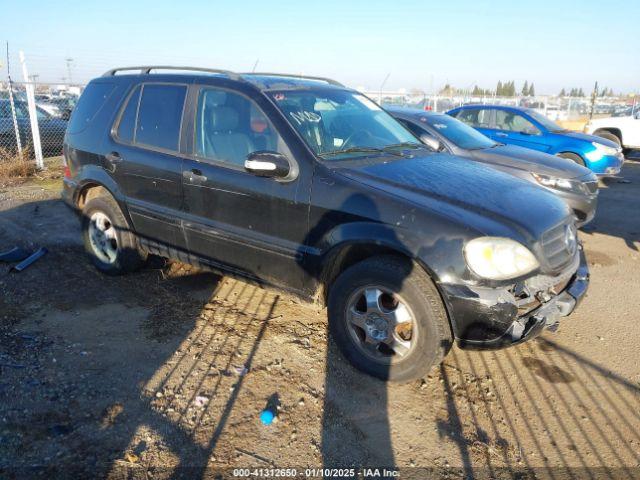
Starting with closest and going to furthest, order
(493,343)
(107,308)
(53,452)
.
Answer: (53,452) → (493,343) → (107,308)

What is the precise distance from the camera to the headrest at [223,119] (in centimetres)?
383

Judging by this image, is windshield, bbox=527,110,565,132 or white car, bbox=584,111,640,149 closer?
windshield, bbox=527,110,565,132

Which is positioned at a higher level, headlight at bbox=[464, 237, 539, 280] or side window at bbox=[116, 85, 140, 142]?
side window at bbox=[116, 85, 140, 142]

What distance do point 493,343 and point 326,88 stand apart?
2.60m

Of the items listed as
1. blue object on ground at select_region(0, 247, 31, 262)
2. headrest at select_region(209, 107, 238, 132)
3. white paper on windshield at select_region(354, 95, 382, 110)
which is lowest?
blue object on ground at select_region(0, 247, 31, 262)

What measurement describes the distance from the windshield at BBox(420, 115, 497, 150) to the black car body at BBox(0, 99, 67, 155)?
9.05 m

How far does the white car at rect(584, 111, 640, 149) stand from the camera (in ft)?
45.8

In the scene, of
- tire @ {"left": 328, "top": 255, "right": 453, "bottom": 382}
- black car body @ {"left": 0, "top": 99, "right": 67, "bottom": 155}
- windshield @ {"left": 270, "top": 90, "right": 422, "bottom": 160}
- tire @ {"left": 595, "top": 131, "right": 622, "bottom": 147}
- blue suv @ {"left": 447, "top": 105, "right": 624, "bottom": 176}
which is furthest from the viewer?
tire @ {"left": 595, "top": 131, "right": 622, "bottom": 147}

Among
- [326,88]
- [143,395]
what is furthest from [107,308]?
[326,88]

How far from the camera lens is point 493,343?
9.64 feet

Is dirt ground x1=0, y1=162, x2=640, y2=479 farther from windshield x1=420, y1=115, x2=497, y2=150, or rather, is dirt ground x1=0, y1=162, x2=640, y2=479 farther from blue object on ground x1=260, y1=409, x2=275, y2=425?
windshield x1=420, y1=115, x2=497, y2=150

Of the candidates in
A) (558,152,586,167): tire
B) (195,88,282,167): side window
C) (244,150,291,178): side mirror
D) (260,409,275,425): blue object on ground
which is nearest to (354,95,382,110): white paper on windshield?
(195,88,282,167): side window

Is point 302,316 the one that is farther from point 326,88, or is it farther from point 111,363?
point 326,88

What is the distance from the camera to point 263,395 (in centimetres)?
312
